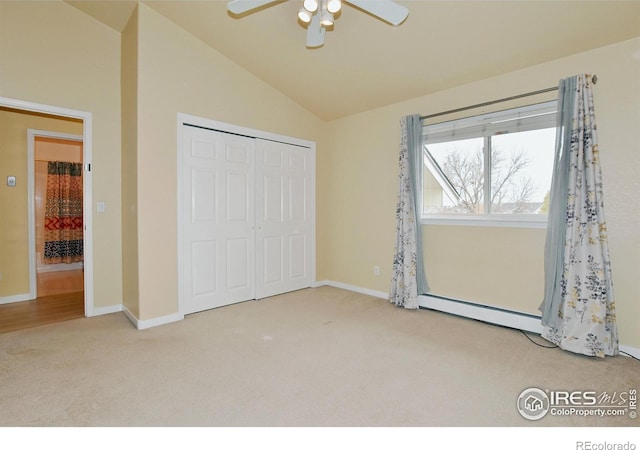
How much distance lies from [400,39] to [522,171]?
1.70 meters

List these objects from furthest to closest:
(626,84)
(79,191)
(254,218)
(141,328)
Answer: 1. (79,191)
2. (254,218)
3. (141,328)
4. (626,84)

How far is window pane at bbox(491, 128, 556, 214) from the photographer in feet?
9.93

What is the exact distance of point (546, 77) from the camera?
2.89m

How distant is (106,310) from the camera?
357cm

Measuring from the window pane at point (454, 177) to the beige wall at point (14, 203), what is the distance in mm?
4821

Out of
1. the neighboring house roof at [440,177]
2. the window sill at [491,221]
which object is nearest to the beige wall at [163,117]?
the neighboring house roof at [440,177]

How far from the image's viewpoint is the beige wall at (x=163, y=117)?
3094 mm

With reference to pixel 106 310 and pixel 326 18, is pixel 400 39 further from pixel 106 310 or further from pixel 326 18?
pixel 106 310

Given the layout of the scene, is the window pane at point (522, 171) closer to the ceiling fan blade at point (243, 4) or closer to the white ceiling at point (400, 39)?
the white ceiling at point (400, 39)
